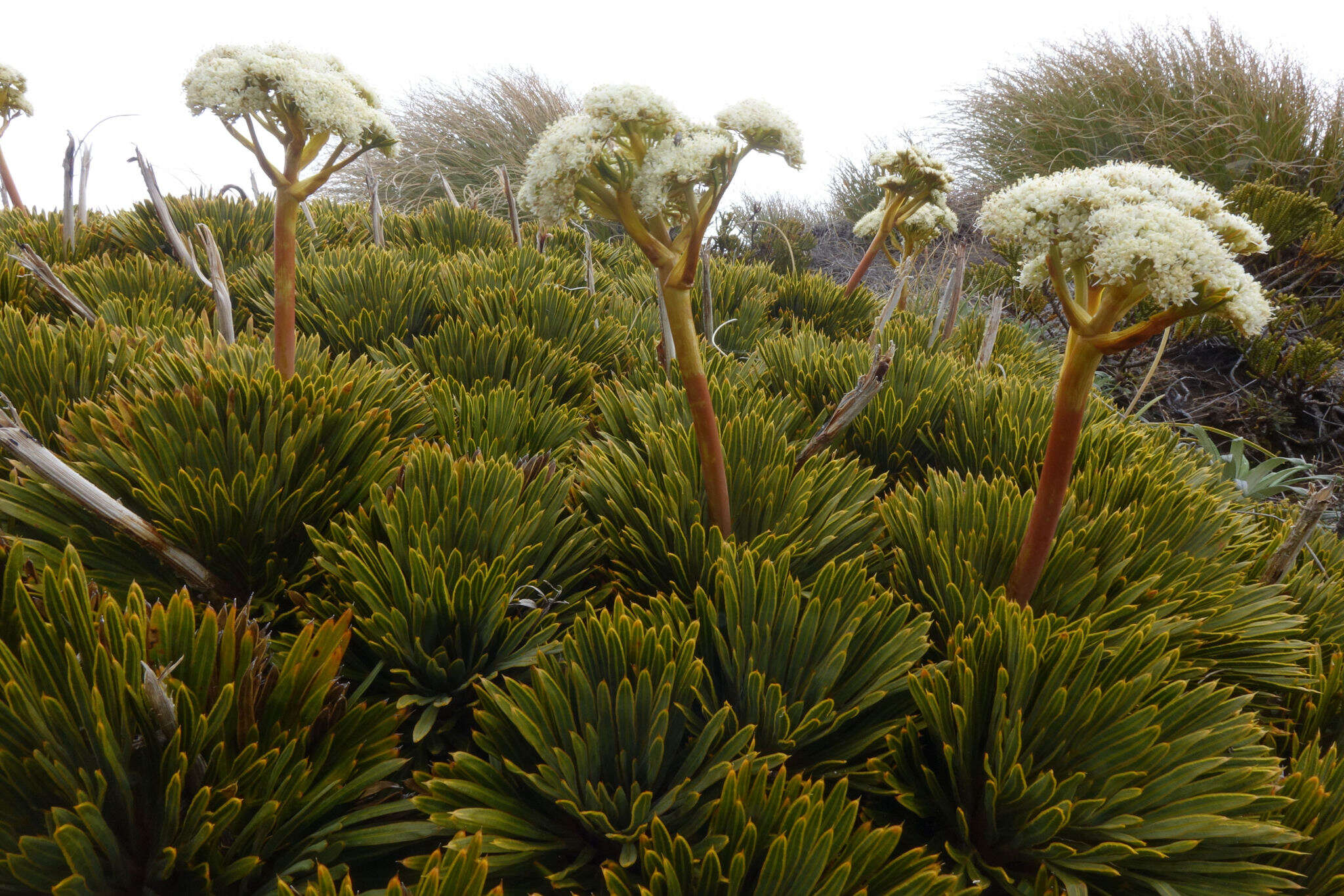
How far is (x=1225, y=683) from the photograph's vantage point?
42.7 inches

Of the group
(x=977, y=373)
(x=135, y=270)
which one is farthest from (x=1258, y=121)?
(x=135, y=270)

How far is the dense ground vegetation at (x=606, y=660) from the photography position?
68 cm

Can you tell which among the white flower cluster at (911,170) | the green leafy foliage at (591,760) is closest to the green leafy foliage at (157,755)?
the green leafy foliage at (591,760)

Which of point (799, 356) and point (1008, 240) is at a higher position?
point (1008, 240)

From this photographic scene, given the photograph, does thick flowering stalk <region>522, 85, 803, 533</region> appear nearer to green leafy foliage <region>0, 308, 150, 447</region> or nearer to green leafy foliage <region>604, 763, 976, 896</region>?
green leafy foliage <region>604, 763, 976, 896</region>

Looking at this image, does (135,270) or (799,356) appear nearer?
(799,356)

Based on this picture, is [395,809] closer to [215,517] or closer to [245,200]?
[215,517]

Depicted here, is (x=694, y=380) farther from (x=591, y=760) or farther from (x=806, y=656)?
(x=591, y=760)

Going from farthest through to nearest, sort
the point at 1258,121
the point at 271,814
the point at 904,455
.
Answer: the point at 1258,121 < the point at 904,455 < the point at 271,814

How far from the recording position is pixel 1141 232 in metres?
0.87

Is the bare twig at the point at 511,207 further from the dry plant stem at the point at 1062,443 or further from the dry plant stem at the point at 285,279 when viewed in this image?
the dry plant stem at the point at 1062,443

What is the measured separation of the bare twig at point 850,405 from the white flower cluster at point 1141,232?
0.32 m

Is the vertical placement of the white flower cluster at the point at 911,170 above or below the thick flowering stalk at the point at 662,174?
above

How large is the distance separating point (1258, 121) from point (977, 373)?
20.0 feet
